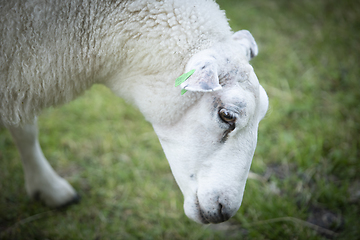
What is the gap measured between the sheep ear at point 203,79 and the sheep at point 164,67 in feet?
0.04

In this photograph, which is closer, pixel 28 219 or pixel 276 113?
pixel 28 219

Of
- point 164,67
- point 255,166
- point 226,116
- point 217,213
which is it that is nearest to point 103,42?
point 164,67

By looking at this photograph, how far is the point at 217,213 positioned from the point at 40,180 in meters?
1.65

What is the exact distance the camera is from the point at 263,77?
3.66 metres

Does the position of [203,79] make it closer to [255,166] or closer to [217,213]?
[217,213]

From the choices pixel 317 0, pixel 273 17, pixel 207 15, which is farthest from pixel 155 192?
pixel 317 0

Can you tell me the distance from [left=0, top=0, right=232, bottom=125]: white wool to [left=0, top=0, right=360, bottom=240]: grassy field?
903 millimetres

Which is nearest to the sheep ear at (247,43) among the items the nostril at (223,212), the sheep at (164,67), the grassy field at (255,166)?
the sheep at (164,67)

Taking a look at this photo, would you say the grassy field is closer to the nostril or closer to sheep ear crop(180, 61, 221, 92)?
the nostril

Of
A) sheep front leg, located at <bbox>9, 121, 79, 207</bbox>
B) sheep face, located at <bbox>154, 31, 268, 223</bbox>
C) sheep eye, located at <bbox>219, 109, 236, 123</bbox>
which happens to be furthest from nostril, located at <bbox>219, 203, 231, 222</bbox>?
sheep front leg, located at <bbox>9, 121, 79, 207</bbox>

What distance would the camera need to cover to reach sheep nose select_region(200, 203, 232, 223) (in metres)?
1.52

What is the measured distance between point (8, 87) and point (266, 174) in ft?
7.49

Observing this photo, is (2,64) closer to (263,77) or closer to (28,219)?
(28,219)

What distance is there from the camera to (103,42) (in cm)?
149
